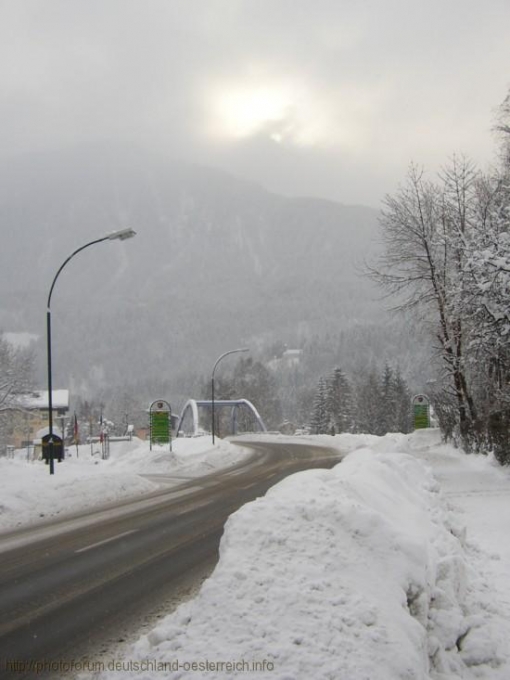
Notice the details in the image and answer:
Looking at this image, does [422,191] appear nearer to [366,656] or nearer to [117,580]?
[117,580]

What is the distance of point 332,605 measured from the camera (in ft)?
16.9

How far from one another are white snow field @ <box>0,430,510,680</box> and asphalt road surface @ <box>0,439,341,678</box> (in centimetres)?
89

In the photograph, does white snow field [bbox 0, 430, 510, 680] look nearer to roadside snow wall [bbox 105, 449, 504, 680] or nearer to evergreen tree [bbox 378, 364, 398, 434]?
roadside snow wall [bbox 105, 449, 504, 680]

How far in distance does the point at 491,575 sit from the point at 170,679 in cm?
580

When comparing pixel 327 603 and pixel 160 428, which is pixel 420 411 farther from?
pixel 327 603

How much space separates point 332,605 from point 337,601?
7 cm

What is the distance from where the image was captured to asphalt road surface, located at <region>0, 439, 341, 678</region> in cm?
581

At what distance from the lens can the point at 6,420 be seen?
190ft

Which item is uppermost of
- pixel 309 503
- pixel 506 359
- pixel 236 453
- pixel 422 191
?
pixel 422 191

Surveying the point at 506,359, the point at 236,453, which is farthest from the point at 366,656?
the point at 236,453

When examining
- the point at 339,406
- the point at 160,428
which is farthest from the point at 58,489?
the point at 339,406

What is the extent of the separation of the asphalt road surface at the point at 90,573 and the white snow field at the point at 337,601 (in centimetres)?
89

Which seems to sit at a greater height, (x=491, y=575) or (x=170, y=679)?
(x=170, y=679)

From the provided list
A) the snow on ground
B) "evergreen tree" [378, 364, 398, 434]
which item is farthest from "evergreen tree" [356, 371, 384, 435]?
the snow on ground
